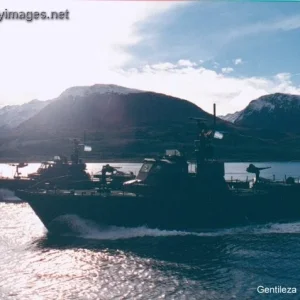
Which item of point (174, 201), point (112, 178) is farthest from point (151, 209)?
point (112, 178)

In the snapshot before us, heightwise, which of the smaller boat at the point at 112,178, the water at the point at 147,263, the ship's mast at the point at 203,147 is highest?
the ship's mast at the point at 203,147

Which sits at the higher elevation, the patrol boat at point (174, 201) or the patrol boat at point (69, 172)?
the patrol boat at point (69, 172)

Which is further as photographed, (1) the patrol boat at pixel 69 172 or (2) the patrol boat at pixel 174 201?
(1) the patrol boat at pixel 69 172

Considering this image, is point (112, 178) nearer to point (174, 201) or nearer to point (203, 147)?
point (203, 147)

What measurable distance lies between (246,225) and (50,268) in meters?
27.6

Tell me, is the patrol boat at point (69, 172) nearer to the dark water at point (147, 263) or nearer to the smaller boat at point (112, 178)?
the smaller boat at point (112, 178)

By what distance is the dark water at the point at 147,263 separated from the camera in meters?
33.9

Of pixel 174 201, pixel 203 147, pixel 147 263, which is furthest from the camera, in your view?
pixel 203 147

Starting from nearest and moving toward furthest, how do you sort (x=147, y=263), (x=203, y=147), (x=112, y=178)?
(x=147, y=263)
(x=203, y=147)
(x=112, y=178)

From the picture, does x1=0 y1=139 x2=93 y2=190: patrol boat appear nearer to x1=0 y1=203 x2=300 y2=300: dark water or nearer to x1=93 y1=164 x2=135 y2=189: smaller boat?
x1=93 y1=164 x2=135 y2=189: smaller boat

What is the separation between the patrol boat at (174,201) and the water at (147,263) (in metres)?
1.62

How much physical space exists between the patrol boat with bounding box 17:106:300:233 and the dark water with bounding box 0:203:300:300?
5.23 ft

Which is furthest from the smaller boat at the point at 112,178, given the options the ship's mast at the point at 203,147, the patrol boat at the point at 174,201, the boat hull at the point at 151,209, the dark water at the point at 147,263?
the ship's mast at the point at 203,147

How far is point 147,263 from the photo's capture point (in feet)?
135
